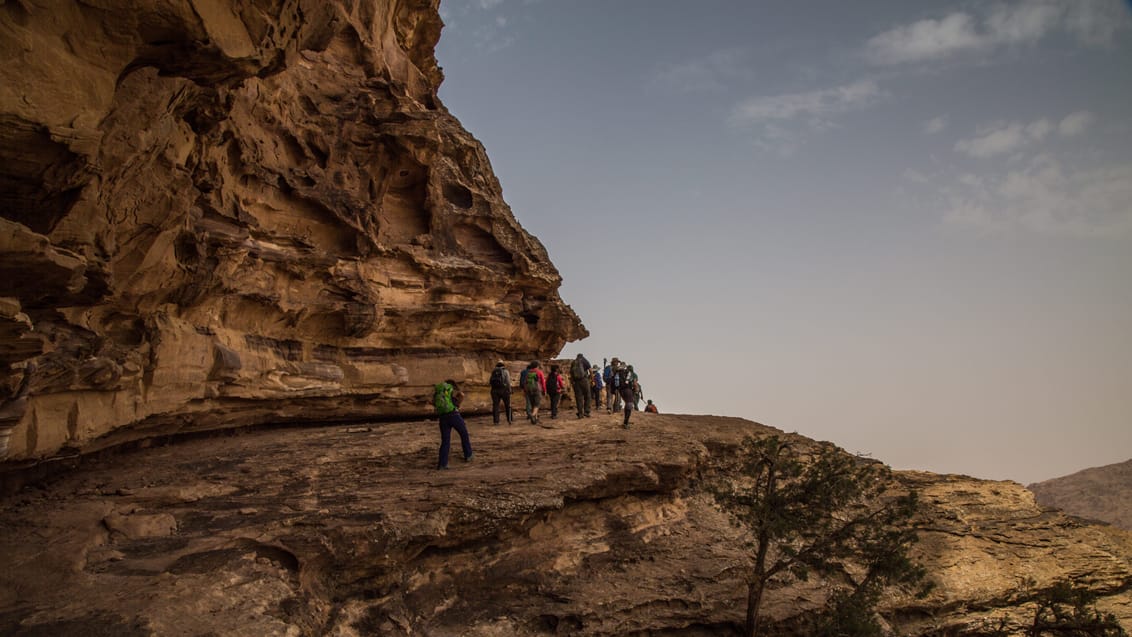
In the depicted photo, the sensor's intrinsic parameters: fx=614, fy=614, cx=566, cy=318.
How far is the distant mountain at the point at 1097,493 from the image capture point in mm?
36344

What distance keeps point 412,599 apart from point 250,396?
24.3 ft

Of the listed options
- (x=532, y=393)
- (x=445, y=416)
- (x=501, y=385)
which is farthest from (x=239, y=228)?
(x=532, y=393)

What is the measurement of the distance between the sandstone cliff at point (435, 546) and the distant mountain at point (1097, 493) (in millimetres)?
25208

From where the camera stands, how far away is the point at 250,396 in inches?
577

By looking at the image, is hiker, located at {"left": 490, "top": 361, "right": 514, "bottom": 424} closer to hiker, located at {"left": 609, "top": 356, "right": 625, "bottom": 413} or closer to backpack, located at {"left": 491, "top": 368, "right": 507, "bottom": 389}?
backpack, located at {"left": 491, "top": 368, "right": 507, "bottom": 389}

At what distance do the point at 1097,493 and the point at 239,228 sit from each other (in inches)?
1954

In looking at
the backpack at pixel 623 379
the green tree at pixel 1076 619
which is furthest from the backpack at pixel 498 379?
the green tree at pixel 1076 619

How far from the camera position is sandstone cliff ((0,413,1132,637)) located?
778cm

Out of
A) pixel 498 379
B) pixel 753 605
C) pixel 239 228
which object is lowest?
pixel 753 605

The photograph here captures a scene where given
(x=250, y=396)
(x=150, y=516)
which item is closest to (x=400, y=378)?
(x=250, y=396)

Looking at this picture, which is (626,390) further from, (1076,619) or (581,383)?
(1076,619)

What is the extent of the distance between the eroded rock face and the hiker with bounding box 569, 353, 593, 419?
3.85 meters

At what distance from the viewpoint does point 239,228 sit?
14.1 metres

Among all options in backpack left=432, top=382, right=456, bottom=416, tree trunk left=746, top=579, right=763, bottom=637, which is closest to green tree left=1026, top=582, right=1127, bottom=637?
tree trunk left=746, top=579, right=763, bottom=637
